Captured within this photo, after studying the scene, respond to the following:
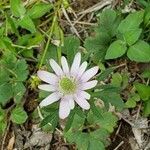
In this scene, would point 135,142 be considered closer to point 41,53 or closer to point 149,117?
point 149,117

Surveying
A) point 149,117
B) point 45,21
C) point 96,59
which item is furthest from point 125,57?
point 45,21

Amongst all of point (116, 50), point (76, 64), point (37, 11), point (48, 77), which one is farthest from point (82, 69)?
point (37, 11)

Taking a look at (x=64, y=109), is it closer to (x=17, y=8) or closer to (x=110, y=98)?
(x=110, y=98)

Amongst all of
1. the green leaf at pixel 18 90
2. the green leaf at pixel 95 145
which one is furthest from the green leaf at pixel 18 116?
the green leaf at pixel 95 145

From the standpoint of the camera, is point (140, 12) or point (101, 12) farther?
point (101, 12)

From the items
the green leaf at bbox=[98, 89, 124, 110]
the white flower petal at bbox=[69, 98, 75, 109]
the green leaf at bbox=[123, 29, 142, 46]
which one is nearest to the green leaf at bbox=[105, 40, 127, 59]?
the green leaf at bbox=[123, 29, 142, 46]
